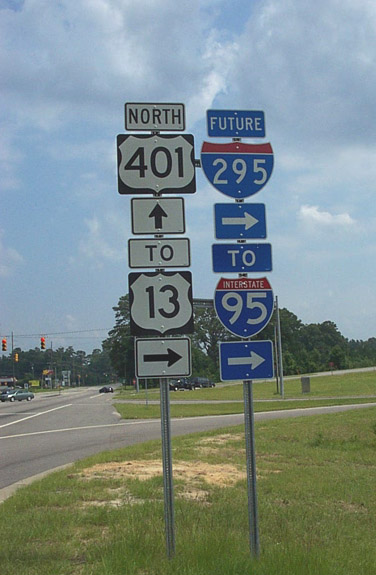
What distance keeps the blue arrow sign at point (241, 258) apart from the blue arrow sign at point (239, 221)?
91 mm

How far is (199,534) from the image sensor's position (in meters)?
5.94

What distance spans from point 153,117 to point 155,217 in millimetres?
991

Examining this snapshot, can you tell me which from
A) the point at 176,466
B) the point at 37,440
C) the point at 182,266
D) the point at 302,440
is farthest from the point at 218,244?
the point at 37,440

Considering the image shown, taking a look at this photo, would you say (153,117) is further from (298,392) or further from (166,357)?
(298,392)

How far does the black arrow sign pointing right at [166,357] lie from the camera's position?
18.4 feet

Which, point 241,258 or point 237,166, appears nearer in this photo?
point 241,258

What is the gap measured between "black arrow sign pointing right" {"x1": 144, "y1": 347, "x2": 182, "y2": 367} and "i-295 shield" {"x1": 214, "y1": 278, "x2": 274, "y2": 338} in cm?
52

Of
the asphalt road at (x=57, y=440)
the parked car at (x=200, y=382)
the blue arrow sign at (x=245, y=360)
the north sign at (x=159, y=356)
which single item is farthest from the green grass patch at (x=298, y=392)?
the north sign at (x=159, y=356)

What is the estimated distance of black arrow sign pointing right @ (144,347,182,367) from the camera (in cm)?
561

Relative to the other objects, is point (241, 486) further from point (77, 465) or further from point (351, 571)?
point (351, 571)

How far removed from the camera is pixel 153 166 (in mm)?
5859

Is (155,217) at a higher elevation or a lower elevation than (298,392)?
higher

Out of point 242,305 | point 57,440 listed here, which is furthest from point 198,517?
point 57,440

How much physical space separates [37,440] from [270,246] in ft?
51.2
